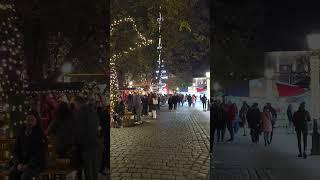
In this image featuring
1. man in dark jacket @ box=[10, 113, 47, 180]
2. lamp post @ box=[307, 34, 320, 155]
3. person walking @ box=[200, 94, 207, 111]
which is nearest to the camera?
lamp post @ box=[307, 34, 320, 155]

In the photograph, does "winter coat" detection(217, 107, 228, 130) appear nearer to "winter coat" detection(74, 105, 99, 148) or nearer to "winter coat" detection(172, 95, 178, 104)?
"winter coat" detection(172, 95, 178, 104)

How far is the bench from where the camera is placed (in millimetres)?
3193

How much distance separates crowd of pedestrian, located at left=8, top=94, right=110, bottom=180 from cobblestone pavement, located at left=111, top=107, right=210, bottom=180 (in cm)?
14

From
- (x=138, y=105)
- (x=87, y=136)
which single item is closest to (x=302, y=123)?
(x=138, y=105)

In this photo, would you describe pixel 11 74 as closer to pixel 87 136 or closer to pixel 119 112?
pixel 87 136

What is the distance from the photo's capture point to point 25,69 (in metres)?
3.21

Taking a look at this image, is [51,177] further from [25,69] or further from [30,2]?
[30,2]

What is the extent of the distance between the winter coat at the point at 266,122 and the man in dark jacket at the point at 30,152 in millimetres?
1661

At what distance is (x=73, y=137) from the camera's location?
321cm

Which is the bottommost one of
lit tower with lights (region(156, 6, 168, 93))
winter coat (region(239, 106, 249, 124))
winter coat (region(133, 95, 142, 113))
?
winter coat (region(239, 106, 249, 124))

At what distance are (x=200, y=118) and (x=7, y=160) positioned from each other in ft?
5.05

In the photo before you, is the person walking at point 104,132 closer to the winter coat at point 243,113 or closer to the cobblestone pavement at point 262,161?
the cobblestone pavement at point 262,161

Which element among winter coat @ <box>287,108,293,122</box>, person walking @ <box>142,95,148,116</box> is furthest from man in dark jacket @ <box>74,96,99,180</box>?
winter coat @ <box>287,108,293,122</box>

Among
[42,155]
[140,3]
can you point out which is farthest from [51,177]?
[140,3]
